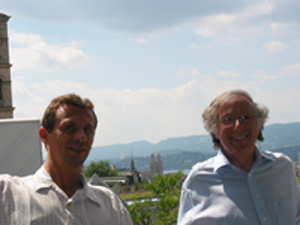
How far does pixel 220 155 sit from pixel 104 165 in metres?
84.6

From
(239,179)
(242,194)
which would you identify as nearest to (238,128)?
(239,179)

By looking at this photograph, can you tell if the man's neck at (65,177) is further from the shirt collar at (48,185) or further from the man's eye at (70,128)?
the man's eye at (70,128)

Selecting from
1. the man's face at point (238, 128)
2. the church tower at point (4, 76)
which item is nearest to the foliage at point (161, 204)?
the man's face at point (238, 128)

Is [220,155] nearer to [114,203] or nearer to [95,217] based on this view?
[114,203]

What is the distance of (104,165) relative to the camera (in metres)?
86.7

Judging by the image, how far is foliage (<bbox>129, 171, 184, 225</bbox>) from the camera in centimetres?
1475

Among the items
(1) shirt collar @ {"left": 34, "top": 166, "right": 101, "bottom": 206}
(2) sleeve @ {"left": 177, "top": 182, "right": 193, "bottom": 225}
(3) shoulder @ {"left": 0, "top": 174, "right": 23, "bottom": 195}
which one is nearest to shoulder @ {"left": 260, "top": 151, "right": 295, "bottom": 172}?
(2) sleeve @ {"left": 177, "top": 182, "right": 193, "bottom": 225}

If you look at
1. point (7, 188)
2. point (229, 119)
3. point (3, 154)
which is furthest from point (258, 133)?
point (3, 154)

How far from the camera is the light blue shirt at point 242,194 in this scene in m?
3.30

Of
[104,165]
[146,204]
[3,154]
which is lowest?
[104,165]

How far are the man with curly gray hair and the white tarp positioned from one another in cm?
298

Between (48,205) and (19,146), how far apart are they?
327 centimetres

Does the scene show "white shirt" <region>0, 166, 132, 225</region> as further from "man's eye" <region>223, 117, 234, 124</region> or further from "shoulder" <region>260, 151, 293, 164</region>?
"shoulder" <region>260, 151, 293, 164</region>

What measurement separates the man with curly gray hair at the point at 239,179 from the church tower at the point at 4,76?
26.3m
